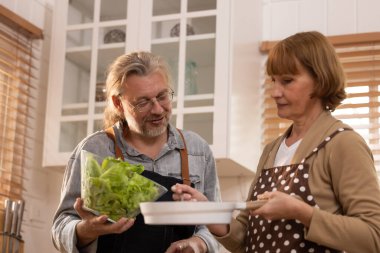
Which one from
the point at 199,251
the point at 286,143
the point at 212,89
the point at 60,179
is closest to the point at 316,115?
the point at 286,143

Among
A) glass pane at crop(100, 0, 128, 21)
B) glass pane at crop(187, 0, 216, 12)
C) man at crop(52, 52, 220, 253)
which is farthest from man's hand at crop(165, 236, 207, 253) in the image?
glass pane at crop(100, 0, 128, 21)

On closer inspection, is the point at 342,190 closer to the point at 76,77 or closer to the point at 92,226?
the point at 92,226

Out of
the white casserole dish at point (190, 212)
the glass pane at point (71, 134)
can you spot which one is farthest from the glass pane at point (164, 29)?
the white casserole dish at point (190, 212)

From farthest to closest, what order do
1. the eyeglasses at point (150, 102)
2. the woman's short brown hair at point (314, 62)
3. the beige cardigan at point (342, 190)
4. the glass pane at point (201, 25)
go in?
the glass pane at point (201, 25) < the eyeglasses at point (150, 102) < the woman's short brown hair at point (314, 62) < the beige cardigan at point (342, 190)

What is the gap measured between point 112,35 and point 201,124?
0.60 m

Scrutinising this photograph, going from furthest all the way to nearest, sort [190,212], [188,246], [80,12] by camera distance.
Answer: [80,12] → [188,246] → [190,212]

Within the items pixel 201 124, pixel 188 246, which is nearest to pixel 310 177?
pixel 188 246

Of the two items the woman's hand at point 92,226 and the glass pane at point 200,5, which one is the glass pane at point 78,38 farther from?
the woman's hand at point 92,226

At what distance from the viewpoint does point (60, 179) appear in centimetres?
306

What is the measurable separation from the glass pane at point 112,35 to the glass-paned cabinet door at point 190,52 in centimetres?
15

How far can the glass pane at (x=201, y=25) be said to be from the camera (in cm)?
266

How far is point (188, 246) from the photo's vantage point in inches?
61.7

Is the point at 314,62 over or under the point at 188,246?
over

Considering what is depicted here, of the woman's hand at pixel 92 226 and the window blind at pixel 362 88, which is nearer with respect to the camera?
the woman's hand at pixel 92 226
